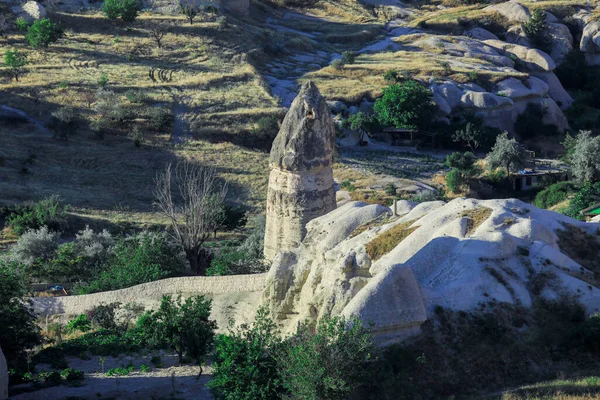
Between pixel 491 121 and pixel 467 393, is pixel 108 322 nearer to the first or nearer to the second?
pixel 467 393

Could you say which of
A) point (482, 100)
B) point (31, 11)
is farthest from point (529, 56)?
point (31, 11)

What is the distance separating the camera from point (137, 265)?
29.7 metres

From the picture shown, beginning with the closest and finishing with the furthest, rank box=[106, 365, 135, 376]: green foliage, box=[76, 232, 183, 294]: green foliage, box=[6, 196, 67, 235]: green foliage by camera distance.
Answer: box=[106, 365, 135, 376]: green foliage
box=[76, 232, 183, 294]: green foliage
box=[6, 196, 67, 235]: green foliage

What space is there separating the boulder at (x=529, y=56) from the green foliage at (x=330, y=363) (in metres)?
58.4

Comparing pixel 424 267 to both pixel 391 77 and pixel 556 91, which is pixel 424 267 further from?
pixel 556 91

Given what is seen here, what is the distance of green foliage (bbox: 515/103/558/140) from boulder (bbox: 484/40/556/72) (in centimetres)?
867

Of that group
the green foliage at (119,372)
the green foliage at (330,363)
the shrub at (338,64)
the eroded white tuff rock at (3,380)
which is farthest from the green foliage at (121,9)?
the green foliage at (330,363)

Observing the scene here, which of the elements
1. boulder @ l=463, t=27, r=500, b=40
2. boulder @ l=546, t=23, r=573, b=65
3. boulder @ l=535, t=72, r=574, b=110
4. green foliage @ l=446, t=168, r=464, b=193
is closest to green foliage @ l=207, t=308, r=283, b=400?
green foliage @ l=446, t=168, r=464, b=193

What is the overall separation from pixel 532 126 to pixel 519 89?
144 inches

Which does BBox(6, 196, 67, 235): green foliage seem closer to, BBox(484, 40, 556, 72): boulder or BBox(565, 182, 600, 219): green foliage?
BBox(565, 182, 600, 219): green foliage

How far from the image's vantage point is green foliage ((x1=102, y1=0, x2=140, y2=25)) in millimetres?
68562

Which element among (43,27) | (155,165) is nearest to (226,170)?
(155,165)

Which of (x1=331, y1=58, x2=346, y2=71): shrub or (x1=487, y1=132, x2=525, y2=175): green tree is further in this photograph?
(x1=331, y1=58, x2=346, y2=71): shrub

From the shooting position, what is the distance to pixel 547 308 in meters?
20.1
